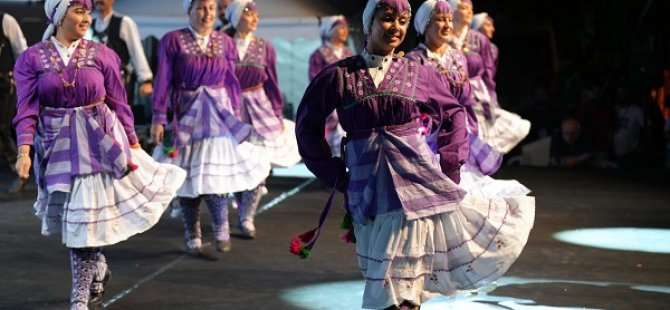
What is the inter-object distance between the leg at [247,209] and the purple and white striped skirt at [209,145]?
65cm

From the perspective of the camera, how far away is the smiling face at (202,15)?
7188 millimetres

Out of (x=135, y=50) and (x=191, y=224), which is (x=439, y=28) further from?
(x=191, y=224)

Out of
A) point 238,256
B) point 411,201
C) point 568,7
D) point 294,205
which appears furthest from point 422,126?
point 568,7

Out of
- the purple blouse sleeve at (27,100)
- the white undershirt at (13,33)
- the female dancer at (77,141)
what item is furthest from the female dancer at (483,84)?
the white undershirt at (13,33)

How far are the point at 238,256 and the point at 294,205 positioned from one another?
269 centimetres

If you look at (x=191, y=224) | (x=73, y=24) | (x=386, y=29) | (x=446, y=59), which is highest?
(x=386, y=29)

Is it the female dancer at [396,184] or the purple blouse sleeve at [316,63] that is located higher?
the female dancer at [396,184]

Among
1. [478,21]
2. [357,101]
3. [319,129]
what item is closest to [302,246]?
[319,129]

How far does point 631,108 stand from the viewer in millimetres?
14930

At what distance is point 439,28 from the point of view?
6133mm

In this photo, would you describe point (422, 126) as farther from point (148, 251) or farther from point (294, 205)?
point (294, 205)

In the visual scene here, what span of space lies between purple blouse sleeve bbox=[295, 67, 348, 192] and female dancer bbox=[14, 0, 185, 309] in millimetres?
1298

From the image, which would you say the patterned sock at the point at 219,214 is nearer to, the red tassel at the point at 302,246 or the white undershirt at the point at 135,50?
the white undershirt at the point at 135,50

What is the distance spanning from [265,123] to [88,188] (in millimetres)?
3156
